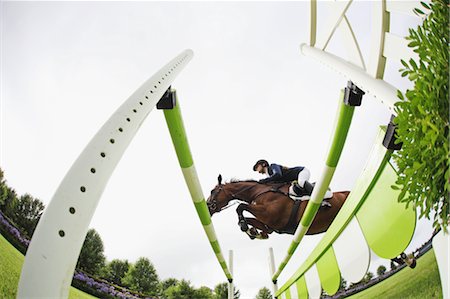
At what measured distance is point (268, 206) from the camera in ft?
11.2

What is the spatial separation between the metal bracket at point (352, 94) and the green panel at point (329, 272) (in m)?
1.64

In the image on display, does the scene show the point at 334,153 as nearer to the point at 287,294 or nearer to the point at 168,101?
the point at 168,101

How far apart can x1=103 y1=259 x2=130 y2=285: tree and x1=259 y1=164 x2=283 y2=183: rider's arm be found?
36.5 feet

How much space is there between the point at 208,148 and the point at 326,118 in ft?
7.06

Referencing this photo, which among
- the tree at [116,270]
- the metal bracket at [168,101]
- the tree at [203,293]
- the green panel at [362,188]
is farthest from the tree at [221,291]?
the metal bracket at [168,101]

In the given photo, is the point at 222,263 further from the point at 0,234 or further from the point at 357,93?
the point at 0,234

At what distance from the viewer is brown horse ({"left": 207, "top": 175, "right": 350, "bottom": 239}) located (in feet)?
10.9

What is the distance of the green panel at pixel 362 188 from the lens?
1698mm

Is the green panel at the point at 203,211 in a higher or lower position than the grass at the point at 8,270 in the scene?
higher

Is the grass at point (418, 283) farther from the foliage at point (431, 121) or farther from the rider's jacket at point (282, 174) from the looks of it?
the foliage at point (431, 121)

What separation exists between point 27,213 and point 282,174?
243 inches

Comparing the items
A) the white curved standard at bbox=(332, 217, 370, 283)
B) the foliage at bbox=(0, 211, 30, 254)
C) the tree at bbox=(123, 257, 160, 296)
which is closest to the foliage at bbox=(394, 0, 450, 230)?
the white curved standard at bbox=(332, 217, 370, 283)

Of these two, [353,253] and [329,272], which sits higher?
[353,253]

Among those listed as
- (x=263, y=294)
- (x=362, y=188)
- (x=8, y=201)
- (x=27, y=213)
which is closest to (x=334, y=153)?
(x=362, y=188)
